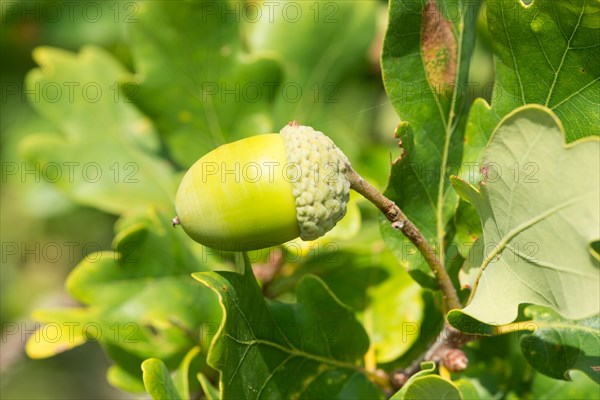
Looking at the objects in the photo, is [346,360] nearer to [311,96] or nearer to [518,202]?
[518,202]

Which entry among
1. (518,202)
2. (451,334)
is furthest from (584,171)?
(451,334)

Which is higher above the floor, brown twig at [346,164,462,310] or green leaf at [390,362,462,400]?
brown twig at [346,164,462,310]

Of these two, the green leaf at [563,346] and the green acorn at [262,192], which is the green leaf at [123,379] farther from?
the green leaf at [563,346]

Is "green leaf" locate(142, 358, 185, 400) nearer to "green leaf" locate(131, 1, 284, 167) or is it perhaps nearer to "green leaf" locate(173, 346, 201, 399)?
"green leaf" locate(173, 346, 201, 399)

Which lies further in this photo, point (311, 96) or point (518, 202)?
point (311, 96)

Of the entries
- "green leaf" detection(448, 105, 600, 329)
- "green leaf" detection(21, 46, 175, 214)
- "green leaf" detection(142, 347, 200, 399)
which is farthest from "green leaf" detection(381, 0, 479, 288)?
"green leaf" detection(21, 46, 175, 214)
